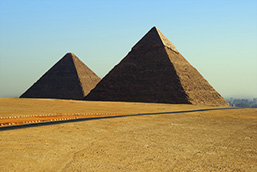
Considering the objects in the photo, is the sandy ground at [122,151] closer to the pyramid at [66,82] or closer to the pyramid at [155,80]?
the pyramid at [155,80]

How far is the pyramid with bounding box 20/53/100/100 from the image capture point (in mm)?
72250

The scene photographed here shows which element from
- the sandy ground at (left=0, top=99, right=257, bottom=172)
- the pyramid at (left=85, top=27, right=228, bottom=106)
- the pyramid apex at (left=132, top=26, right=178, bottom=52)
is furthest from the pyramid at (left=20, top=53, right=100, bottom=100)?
the sandy ground at (left=0, top=99, right=257, bottom=172)

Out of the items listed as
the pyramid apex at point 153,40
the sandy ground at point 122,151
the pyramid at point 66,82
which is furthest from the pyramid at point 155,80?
the sandy ground at point 122,151

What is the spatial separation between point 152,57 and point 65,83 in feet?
97.9

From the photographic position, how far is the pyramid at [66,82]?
72250 mm

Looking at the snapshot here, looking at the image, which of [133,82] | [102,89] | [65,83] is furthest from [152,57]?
[65,83]

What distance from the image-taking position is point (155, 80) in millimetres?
50875

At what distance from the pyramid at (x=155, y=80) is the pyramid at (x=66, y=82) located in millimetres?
17266

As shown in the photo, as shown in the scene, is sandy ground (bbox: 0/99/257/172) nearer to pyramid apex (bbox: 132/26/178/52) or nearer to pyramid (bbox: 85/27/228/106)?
pyramid (bbox: 85/27/228/106)

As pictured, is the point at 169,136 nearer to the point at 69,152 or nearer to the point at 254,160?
the point at 254,160

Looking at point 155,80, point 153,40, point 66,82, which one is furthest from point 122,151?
point 66,82

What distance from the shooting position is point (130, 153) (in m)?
5.42

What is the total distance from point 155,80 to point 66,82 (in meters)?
32.8

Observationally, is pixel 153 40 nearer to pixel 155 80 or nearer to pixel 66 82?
pixel 155 80
